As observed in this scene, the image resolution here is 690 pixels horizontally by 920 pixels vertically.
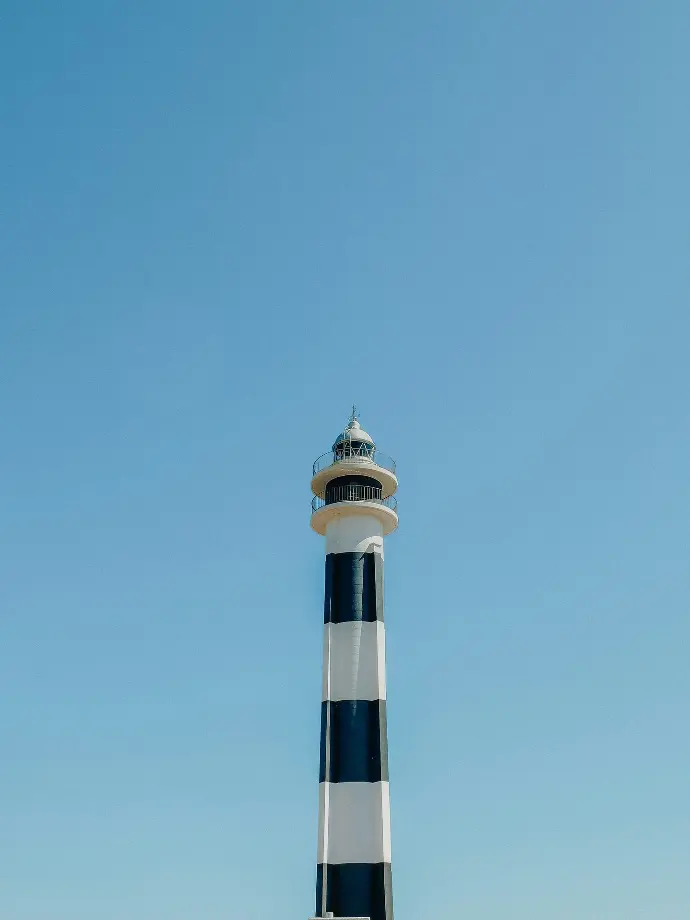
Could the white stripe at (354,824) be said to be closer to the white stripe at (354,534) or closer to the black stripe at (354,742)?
the black stripe at (354,742)

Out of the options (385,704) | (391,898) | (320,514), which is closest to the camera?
(391,898)

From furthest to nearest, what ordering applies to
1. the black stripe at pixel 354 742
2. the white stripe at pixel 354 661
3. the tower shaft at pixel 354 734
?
the white stripe at pixel 354 661
the black stripe at pixel 354 742
the tower shaft at pixel 354 734

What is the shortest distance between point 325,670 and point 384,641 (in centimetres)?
299

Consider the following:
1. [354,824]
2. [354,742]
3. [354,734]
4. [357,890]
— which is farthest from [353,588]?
[357,890]

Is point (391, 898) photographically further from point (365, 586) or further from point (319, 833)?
point (365, 586)

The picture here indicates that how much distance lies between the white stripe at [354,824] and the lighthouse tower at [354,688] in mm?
41

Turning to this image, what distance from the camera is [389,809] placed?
37.9m

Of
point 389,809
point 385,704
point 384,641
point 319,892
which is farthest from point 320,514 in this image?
point 319,892

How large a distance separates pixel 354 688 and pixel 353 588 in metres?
4.53

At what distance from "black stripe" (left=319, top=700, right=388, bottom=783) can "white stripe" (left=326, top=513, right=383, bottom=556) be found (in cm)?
716

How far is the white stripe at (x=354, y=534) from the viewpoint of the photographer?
42750 mm

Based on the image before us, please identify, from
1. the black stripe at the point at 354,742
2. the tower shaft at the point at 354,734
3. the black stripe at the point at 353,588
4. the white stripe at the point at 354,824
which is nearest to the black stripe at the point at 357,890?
the tower shaft at the point at 354,734

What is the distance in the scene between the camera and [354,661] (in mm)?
40250

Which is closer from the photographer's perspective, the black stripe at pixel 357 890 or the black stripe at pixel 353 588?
the black stripe at pixel 357 890
